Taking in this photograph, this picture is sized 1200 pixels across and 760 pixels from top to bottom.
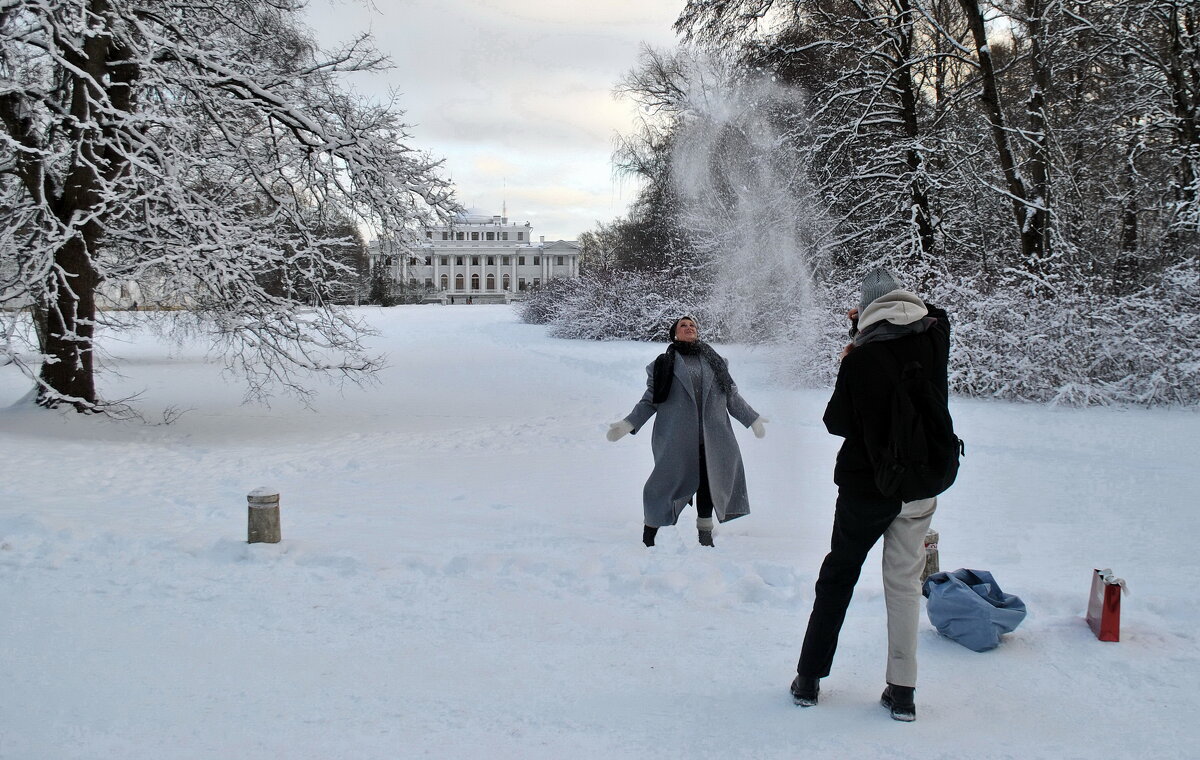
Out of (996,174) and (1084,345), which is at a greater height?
(996,174)

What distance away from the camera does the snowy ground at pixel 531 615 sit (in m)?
3.54

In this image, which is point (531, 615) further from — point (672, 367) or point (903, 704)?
point (672, 367)

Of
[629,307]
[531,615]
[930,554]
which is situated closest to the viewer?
[531,615]

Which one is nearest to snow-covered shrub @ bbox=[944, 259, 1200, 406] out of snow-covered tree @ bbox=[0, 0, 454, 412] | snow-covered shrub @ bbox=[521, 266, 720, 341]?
snow-covered tree @ bbox=[0, 0, 454, 412]

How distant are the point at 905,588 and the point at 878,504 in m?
0.36

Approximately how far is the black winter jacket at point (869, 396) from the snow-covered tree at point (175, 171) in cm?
897

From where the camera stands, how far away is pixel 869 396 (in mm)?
3586

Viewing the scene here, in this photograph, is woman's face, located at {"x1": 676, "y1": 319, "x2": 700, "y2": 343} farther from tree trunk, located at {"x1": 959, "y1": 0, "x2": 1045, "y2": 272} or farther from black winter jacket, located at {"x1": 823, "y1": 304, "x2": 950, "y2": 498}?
tree trunk, located at {"x1": 959, "y1": 0, "x2": 1045, "y2": 272}

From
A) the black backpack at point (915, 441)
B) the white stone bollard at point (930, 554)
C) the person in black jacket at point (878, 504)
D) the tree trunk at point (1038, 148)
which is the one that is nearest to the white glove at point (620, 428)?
the white stone bollard at point (930, 554)

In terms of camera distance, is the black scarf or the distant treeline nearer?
the black scarf

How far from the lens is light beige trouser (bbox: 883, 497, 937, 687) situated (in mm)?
3650

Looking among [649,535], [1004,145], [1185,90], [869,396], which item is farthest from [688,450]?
[1185,90]

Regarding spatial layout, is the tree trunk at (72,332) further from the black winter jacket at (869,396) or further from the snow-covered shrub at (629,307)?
the snow-covered shrub at (629,307)

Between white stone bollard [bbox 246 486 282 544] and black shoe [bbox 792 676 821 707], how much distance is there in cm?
364
